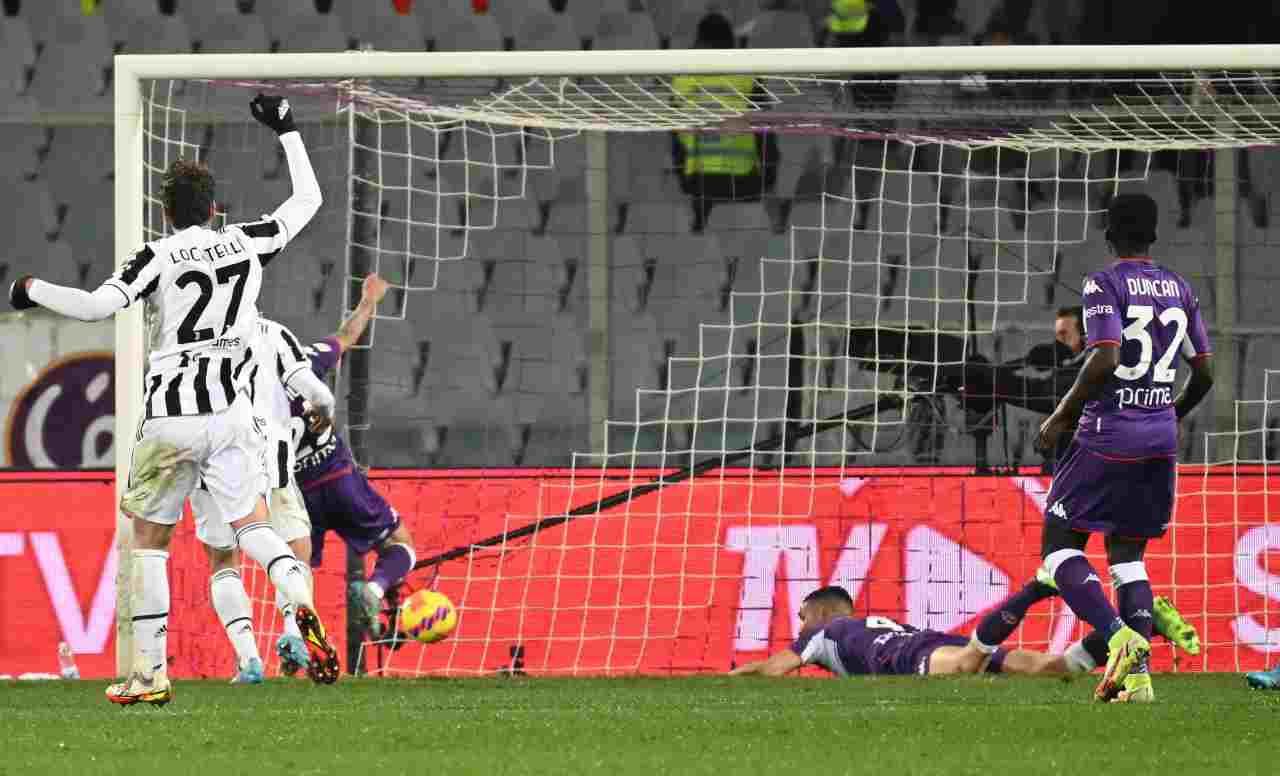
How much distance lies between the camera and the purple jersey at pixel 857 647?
8.05m

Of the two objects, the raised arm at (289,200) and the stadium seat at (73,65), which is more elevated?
the stadium seat at (73,65)

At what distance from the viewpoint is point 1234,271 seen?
35.4ft

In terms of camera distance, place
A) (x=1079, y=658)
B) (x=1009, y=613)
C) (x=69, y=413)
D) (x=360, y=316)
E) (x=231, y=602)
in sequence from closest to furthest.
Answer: (x=231, y=602) < (x=1079, y=658) < (x=1009, y=613) < (x=360, y=316) < (x=69, y=413)

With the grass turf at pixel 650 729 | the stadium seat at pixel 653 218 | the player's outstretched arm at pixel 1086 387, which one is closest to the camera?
the grass turf at pixel 650 729

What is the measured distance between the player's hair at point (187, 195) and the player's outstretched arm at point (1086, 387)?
272cm

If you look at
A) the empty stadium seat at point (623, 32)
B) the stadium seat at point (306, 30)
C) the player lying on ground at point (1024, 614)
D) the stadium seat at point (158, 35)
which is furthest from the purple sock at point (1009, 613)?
the stadium seat at point (158, 35)

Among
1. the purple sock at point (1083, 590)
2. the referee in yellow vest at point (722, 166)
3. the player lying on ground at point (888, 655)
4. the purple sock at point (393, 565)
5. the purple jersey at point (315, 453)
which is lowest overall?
the player lying on ground at point (888, 655)

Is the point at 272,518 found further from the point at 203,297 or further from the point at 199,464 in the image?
the point at 203,297

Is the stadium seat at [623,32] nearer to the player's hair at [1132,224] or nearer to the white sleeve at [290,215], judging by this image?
the white sleeve at [290,215]

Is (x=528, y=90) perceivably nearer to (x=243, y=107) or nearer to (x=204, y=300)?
(x=243, y=107)

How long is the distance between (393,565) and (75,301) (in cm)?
293

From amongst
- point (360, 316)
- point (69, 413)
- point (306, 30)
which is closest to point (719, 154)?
point (306, 30)

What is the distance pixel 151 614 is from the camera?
634cm

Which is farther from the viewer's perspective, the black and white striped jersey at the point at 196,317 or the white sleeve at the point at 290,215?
the white sleeve at the point at 290,215
